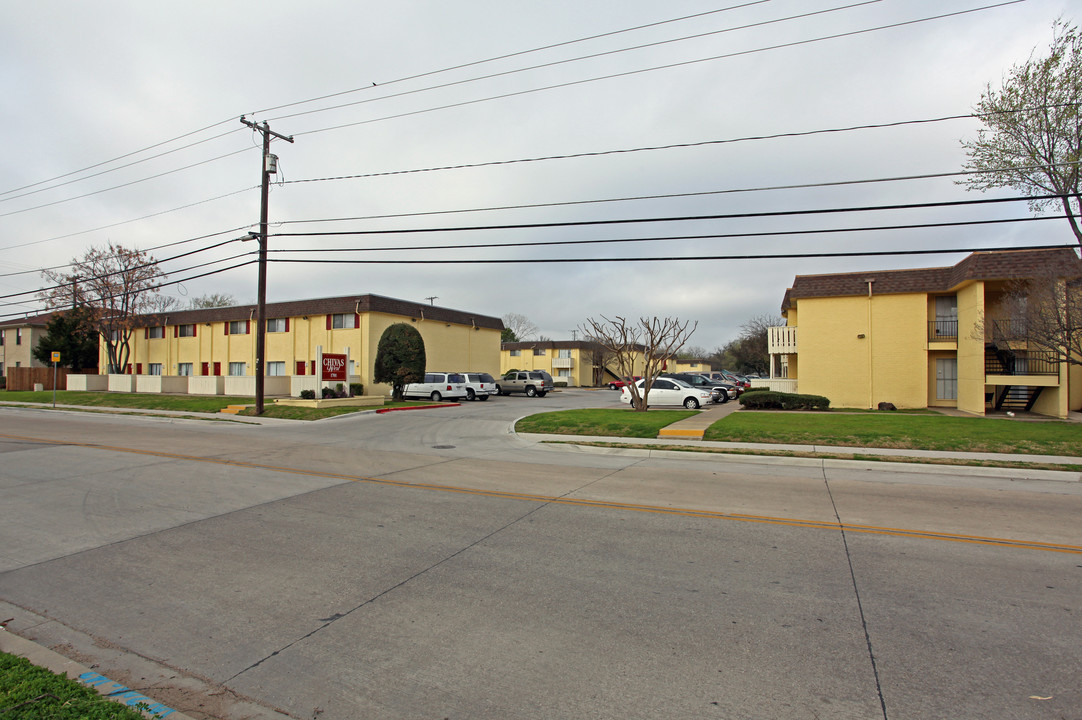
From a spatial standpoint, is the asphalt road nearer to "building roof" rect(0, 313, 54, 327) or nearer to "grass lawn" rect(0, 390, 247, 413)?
"grass lawn" rect(0, 390, 247, 413)

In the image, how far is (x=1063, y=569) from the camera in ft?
18.3

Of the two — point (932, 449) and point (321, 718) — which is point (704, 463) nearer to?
point (932, 449)

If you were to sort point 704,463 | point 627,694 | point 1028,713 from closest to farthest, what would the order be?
1. point 1028,713
2. point 627,694
3. point 704,463

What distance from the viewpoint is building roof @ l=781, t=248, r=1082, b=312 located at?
759 inches

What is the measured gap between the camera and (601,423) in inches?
718

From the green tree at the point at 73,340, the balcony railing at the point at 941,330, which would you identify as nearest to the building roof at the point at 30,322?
the green tree at the point at 73,340

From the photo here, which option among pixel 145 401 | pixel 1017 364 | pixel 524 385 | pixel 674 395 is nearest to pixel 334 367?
pixel 145 401

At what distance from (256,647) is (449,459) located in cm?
891

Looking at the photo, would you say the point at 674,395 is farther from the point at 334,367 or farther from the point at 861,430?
the point at 334,367

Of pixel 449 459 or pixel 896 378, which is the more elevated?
pixel 896 378

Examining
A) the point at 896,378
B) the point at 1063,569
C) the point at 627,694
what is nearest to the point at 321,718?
the point at 627,694

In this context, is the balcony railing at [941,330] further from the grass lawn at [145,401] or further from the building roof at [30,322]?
the building roof at [30,322]

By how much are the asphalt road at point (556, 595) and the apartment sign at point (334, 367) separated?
61.6 feet

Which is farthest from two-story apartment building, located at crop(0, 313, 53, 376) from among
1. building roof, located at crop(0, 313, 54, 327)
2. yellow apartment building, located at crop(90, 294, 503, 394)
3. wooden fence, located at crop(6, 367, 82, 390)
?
yellow apartment building, located at crop(90, 294, 503, 394)
